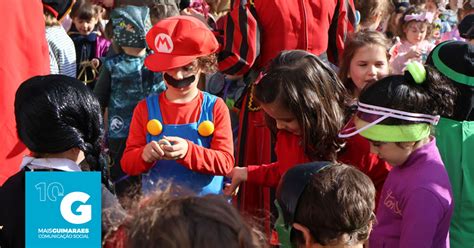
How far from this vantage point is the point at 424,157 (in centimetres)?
274

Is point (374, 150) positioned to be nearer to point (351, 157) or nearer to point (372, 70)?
point (351, 157)

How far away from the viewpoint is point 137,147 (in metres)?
3.43

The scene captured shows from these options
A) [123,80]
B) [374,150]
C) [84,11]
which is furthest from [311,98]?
[84,11]

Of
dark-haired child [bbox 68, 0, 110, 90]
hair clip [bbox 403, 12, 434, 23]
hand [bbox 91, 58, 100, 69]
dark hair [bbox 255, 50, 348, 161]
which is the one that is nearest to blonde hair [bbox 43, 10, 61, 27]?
hand [bbox 91, 58, 100, 69]

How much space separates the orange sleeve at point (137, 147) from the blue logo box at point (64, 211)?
146 centimetres

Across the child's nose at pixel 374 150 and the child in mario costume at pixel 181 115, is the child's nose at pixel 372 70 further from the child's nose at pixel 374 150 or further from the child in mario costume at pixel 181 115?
the child's nose at pixel 374 150

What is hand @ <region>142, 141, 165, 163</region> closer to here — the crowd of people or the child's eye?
the crowd of people

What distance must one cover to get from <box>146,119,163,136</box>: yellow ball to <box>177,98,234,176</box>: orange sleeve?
0.20 m

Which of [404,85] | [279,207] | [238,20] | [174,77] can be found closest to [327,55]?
[238,20]

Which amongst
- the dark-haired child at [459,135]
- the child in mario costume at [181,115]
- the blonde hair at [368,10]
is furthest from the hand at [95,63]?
the dark-haired child at [459,135]

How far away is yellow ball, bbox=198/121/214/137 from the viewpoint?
339 cm

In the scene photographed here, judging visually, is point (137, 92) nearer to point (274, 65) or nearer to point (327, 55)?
point (327, 55)

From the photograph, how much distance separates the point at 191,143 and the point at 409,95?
1.03 meters

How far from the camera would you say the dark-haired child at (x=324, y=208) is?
212cm
